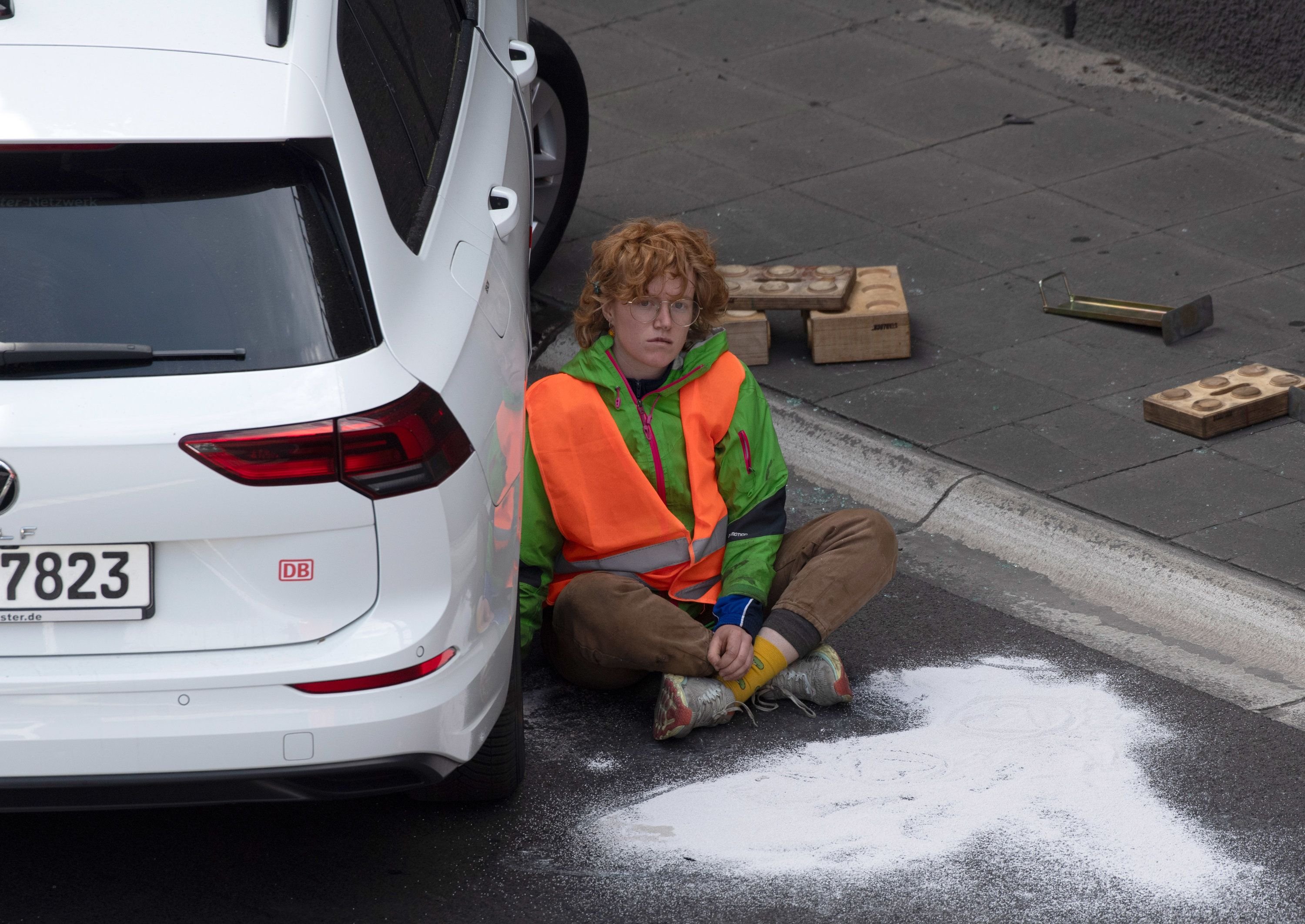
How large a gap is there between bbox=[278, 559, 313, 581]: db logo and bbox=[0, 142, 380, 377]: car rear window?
0.34m

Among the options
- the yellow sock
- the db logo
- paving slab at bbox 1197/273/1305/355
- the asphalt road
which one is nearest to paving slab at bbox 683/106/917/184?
paving slab at bbox 1197/273/1305/355

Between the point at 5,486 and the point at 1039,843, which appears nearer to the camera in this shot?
the point at 5,486

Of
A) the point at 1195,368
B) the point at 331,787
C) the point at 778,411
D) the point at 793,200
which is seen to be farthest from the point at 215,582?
the point at 793,200

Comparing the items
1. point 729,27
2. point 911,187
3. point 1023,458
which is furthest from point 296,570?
point 729,27

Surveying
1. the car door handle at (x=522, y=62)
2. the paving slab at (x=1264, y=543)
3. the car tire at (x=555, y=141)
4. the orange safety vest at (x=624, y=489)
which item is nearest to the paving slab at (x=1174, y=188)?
the car tire at (x=555, y=141)

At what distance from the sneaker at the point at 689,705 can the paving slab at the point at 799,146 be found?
3.85m

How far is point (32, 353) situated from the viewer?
9.41 ft

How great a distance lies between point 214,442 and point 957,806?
74.7 inches

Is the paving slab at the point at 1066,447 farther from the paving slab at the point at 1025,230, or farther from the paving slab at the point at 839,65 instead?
the paving slab at the point at 839,65

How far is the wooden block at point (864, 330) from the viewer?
5863 mm

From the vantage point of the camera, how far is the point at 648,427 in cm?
418

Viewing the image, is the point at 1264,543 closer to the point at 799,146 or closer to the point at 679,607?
the point at 679,607

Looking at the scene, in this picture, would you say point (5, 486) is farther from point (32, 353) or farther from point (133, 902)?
point (133, 902)

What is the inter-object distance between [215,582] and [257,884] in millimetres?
938
